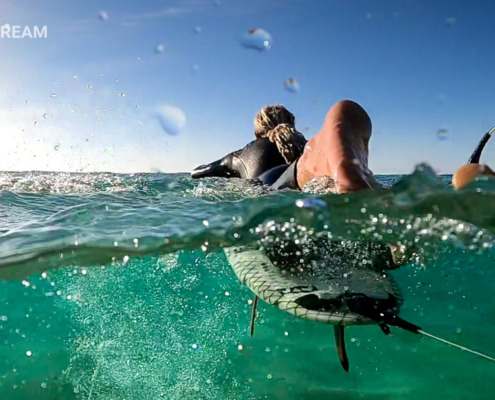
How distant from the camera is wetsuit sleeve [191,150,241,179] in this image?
23.1ft

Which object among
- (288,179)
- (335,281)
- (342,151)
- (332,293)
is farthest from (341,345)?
(288,179)

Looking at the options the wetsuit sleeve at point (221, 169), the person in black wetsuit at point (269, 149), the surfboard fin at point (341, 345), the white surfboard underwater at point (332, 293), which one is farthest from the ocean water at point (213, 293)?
the surfboard fin at point (341, 345)

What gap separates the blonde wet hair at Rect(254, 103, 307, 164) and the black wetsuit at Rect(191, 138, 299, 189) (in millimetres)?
144

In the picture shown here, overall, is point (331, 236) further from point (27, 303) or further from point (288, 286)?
point (27, 303)

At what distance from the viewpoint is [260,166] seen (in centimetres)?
651

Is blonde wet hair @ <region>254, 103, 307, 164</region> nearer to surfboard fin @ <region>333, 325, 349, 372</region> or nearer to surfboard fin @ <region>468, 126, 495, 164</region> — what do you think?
surfboard fin @ <region>468, 126, 495, 164</region>

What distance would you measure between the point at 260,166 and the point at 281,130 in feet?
2.00

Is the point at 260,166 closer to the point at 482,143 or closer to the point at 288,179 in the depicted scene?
the point at 288,179

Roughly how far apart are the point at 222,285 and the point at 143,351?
65.2 inches

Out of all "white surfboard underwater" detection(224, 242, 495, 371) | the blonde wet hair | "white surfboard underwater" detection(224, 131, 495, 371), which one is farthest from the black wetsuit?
"white surfboard underwater" detection(224, 242, 495, 371)

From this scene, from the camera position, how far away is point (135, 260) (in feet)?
22.2

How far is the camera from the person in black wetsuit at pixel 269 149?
621 centimetres

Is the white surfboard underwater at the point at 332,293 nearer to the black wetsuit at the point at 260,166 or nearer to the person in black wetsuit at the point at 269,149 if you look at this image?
the black wetsuit at the point at 260,166

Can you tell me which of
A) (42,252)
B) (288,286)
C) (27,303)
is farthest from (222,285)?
(27,303)
